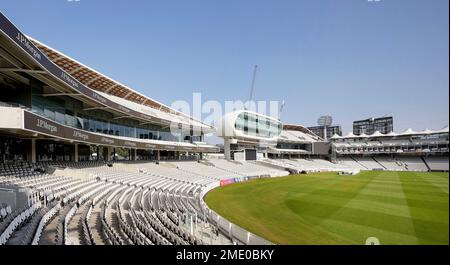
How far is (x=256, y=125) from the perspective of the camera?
61.2 metres

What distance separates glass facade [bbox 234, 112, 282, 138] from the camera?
5679 centimetres

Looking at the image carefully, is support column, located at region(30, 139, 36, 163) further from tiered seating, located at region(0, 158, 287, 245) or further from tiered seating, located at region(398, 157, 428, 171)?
tiered seating, located at region(398, 157, 428, 171)

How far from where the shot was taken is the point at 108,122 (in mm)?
29109

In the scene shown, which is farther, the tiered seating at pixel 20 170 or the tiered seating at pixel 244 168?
the tiered seating at pixel 244 168

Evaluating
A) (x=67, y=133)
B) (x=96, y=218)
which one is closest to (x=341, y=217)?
(x=96, y=218)

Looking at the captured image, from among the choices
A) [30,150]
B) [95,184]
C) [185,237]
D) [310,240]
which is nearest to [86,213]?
[185,237]

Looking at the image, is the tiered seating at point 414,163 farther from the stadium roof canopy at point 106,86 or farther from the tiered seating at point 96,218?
the tiered seating at point 96,218

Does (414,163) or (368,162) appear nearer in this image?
(414,163)

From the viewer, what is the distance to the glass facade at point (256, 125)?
5679 cm

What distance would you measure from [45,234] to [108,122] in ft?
74.9

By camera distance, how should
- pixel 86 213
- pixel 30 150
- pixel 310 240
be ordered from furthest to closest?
1. pixel 30 150
2. pixel 310 240
3. pixel 86 213

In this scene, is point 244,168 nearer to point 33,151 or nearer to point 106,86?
point 106,86

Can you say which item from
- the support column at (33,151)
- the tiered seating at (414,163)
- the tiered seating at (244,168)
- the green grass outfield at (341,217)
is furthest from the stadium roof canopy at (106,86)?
the tiered seating at (414,163)
